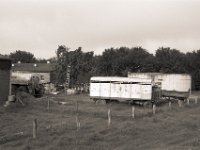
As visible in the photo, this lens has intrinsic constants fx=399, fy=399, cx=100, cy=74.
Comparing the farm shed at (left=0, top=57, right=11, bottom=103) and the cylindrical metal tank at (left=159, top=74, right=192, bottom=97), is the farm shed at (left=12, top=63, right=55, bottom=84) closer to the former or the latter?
the cylindrical metal tank at (left=159, top=74, right=192, bottom=97)

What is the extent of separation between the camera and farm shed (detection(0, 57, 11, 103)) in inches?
1652

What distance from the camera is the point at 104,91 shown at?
47094 millimetres

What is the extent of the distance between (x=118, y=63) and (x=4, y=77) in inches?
2127

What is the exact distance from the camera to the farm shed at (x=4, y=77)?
42.0 metres

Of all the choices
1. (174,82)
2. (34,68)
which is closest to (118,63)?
(34,68)

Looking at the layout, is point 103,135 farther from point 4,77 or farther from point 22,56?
point 22,56

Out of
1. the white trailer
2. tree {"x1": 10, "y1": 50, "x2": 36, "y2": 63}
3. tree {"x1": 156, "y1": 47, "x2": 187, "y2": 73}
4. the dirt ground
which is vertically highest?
tree {"x1": 10, "y1": 50, "x2": 36, "y2": 63}

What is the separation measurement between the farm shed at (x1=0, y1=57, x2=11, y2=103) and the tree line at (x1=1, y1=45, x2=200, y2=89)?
31.4 m

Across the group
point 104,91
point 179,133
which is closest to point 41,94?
point 104,91

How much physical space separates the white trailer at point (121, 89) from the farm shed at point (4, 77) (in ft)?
33.8

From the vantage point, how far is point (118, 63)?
9450cm

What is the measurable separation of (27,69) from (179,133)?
75.0 meters

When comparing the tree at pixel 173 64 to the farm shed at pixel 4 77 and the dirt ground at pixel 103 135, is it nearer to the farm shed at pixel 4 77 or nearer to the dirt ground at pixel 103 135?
the farm shed at pixel 4 77

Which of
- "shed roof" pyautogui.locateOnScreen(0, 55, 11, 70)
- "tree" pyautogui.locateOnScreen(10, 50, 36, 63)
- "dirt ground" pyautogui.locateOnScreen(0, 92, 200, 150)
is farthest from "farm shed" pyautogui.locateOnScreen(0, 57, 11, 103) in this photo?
"tree" pyautogui.locateOnScreen(10, 50, 36, 63)
